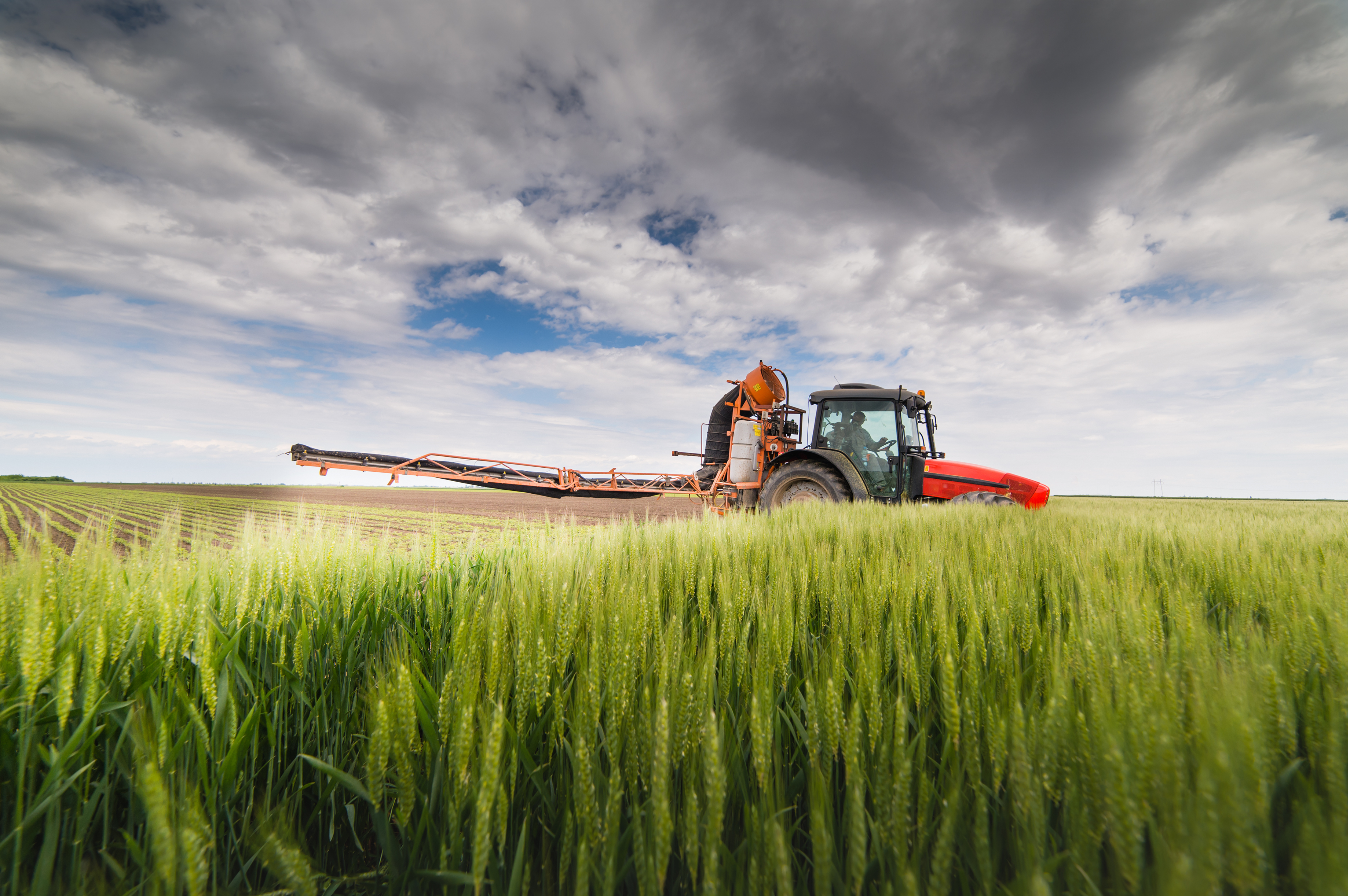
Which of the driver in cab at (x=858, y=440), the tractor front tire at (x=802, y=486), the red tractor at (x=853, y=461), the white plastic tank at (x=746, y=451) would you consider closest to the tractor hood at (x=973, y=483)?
the red tractor at (x=853, y=461)

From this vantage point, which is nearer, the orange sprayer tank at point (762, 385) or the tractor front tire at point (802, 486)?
the tractor front tire at point (802, 486)

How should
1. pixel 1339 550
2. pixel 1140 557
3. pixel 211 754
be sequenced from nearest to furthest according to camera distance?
pixel 211 754, pixel 1140 557, pixel 1339 550

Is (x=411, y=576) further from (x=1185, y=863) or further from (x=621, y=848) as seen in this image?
(x=1185, y=863)

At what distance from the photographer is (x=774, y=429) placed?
10211 millimetres

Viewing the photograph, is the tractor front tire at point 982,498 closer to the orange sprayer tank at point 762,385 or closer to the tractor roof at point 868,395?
the tractor roof at point 868,395

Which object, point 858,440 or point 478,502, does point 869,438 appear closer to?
point 858,440

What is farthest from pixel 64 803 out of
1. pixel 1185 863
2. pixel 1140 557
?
pixel 1140 557

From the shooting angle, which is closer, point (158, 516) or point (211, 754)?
point (211, 754)

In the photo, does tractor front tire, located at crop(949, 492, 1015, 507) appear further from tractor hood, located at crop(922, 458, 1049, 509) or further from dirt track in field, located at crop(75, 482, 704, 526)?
dirt track in field, located at crop(75, 482, 704, 526)

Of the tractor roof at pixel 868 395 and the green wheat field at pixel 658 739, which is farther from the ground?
the tractor roof at pixel 868 395

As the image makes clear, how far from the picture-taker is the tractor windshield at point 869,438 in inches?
331

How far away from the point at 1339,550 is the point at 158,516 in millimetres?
24379

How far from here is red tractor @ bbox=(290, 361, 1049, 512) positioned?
26.7 ft

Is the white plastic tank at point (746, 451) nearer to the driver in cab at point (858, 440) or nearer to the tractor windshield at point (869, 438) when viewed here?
the tractor windshield at point (869, 438)
